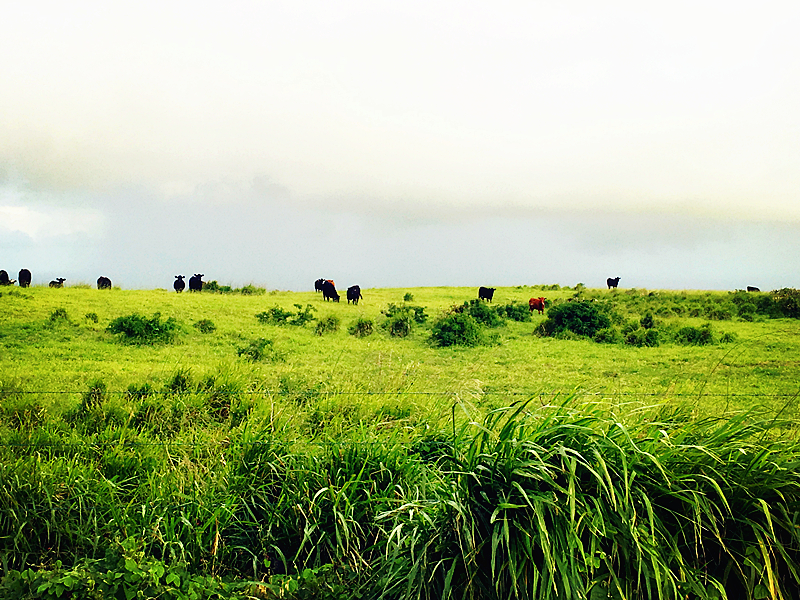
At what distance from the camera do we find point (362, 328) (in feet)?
40.7

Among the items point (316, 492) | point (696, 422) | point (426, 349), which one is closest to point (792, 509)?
point (696, 422)

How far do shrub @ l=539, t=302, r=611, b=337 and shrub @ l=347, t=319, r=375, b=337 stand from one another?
11.4ft

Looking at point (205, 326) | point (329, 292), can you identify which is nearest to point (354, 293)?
point (329, 292)

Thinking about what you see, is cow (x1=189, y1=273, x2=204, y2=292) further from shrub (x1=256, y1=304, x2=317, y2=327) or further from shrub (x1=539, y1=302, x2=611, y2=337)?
shrub (x1=539, y1=302, x2=611, y2=337)

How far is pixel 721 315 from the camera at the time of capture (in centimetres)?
1454

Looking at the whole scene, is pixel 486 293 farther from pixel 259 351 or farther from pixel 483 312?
pixel 259 351

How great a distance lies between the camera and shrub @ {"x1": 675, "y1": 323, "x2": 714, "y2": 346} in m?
13.1

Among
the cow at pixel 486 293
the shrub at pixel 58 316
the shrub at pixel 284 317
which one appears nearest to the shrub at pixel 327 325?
the shrub at pixel 284 317

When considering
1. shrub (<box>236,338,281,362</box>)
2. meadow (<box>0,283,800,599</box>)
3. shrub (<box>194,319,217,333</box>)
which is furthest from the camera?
shrub (<box>194,319,217,333</box>)

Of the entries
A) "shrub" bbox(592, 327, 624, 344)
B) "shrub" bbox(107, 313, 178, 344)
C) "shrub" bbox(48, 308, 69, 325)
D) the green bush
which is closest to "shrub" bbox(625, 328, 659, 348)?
"shrub" bbox(592, 327, 624, 344)

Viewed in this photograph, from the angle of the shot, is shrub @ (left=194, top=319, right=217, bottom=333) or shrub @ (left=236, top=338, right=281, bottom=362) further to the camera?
shrub @ (left=194, top=319, right=217, bottom=333)

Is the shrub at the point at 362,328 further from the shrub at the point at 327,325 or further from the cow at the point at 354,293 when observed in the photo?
the cow at the point at 354,293

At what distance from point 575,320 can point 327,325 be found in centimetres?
506

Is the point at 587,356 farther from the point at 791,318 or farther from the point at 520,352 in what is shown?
the point at 791,318
